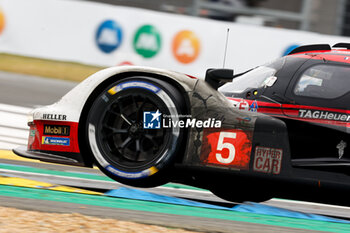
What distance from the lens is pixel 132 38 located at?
563 inches

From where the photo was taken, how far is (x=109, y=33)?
14312 millimetres

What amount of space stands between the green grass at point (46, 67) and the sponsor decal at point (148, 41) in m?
1.08

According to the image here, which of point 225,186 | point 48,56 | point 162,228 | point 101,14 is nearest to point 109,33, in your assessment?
point 101,14

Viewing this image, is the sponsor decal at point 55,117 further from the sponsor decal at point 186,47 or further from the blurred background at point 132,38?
the sponsor decal at point 186,47

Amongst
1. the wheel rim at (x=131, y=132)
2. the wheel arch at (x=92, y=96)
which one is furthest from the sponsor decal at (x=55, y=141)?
the wheel rim at (x=131, y=132)

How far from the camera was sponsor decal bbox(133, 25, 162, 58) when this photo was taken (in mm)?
14242

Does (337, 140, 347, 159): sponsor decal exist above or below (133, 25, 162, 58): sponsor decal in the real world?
below

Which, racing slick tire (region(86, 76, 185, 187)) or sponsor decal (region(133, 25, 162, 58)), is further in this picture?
sponsor decal (region(133, 25, 162, 58))

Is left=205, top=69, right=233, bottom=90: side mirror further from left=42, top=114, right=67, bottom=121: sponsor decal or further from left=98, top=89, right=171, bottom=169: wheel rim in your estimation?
left=42, top=114, right=67, bottom=121: sponsor decal

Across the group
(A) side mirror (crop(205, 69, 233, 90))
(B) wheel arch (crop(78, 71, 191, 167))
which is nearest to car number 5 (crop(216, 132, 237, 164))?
(A) side mirror (crop(205, 69, 233, 90))

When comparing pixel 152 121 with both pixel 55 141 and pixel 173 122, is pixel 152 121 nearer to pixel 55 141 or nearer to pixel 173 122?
pixel 173 122

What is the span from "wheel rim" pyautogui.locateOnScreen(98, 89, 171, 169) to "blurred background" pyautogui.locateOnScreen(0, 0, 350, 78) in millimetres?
9178

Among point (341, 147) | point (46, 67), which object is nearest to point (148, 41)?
point (46, 67)

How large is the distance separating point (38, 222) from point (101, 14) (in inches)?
422
